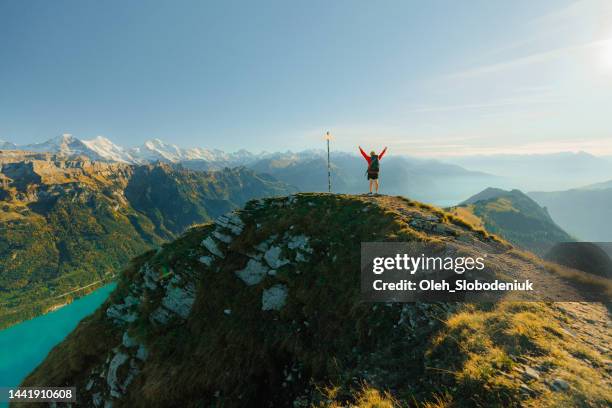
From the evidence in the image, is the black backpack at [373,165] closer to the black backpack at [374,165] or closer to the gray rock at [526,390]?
the black backpack at [374,165]

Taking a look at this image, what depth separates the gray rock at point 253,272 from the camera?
78.6 feet

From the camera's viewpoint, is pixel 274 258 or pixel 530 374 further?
pixel 274 258

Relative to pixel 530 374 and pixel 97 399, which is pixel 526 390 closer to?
pixel 530 374

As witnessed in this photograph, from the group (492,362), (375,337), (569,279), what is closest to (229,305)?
(375,337)

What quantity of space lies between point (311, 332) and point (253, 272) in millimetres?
9061

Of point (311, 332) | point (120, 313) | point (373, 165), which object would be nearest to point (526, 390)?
point (311, 332)

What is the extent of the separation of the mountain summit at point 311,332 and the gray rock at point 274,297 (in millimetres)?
115

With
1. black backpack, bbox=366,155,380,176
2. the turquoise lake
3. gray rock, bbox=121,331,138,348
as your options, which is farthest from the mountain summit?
the turquoise lake

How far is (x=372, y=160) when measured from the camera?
27.5m

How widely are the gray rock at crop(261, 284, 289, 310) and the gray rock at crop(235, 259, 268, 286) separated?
2.02m

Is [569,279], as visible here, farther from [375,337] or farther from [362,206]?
[362,206]

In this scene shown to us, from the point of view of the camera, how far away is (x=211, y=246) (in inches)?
1087

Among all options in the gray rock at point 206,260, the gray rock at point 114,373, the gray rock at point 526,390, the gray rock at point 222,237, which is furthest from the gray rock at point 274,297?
the gray rock at point 526,390

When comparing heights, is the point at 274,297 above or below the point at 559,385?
below
